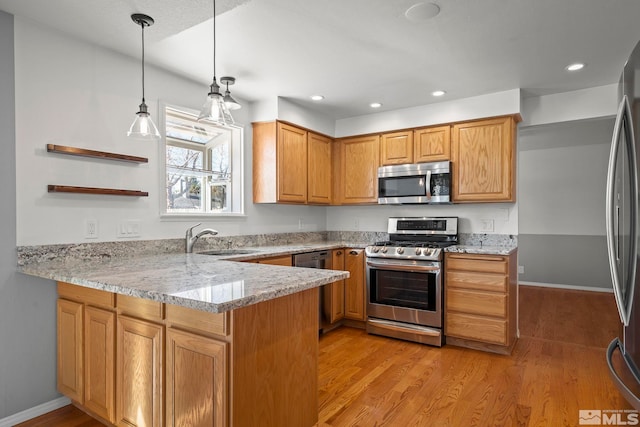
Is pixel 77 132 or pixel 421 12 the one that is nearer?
pixel 421 12

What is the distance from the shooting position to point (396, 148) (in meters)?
4.13

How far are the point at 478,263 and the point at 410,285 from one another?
2.19 ft

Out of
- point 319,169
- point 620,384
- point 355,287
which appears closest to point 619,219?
point 620,384

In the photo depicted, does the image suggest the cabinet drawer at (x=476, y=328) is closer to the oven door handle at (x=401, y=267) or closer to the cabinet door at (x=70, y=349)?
the oven door handle at (x=401, y=267)

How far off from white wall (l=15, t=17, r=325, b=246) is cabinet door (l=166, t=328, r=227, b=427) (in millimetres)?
1320

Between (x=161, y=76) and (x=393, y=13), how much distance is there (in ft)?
6.16

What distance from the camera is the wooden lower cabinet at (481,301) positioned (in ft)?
10.6

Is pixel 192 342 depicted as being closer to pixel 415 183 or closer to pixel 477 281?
pixel 477 281

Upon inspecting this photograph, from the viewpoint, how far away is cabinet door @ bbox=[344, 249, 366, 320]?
395 cm

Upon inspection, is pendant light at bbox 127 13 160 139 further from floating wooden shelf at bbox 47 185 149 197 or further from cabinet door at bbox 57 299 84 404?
cabinet door at bbox 57 299 84 404

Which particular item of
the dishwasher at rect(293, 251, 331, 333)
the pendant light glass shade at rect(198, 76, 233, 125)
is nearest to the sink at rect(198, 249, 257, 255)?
the dishwasher at rect(293, 251, 331, 333)

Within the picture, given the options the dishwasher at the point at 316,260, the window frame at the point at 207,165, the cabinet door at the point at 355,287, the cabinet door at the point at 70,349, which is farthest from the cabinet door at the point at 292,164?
the cabinet door at the point at 70,349

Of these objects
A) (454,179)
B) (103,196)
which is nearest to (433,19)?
(454,179)

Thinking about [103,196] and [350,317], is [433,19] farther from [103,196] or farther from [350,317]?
[350,317]
